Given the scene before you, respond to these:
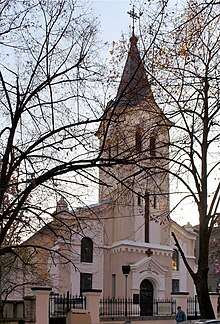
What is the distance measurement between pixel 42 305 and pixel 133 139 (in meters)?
7.94

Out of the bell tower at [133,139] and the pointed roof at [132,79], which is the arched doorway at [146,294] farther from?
the pointed roof at [132,79]

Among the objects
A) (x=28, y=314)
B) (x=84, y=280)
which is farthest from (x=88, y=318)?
(x=84, y=280)

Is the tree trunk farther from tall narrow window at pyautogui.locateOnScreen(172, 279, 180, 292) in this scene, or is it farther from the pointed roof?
tall narrow window at pyautogui.locateOnScreen(172, 279, 180, 292)

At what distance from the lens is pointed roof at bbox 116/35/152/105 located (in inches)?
532

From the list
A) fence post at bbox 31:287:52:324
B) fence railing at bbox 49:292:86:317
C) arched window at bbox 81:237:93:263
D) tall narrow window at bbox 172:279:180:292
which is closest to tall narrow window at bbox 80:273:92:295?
arched window at bbox 81:237:93:263

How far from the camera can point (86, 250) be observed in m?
39.8

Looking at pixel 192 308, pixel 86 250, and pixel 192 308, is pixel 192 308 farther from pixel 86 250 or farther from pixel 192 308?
pixel 86 250

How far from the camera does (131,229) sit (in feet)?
134

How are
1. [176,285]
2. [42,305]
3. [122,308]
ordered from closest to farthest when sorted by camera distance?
[42,305] → [122,308] → [176,285]

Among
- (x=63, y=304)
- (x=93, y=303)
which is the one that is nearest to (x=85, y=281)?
(x=63, y=304)

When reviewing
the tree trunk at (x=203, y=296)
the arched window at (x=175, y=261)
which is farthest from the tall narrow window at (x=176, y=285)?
the tree trunk at (x=203, y=296)

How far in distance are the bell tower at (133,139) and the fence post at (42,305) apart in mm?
4481

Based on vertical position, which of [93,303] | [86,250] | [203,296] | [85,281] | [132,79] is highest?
[132,79]

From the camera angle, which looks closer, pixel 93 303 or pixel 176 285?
pixel 93 303
